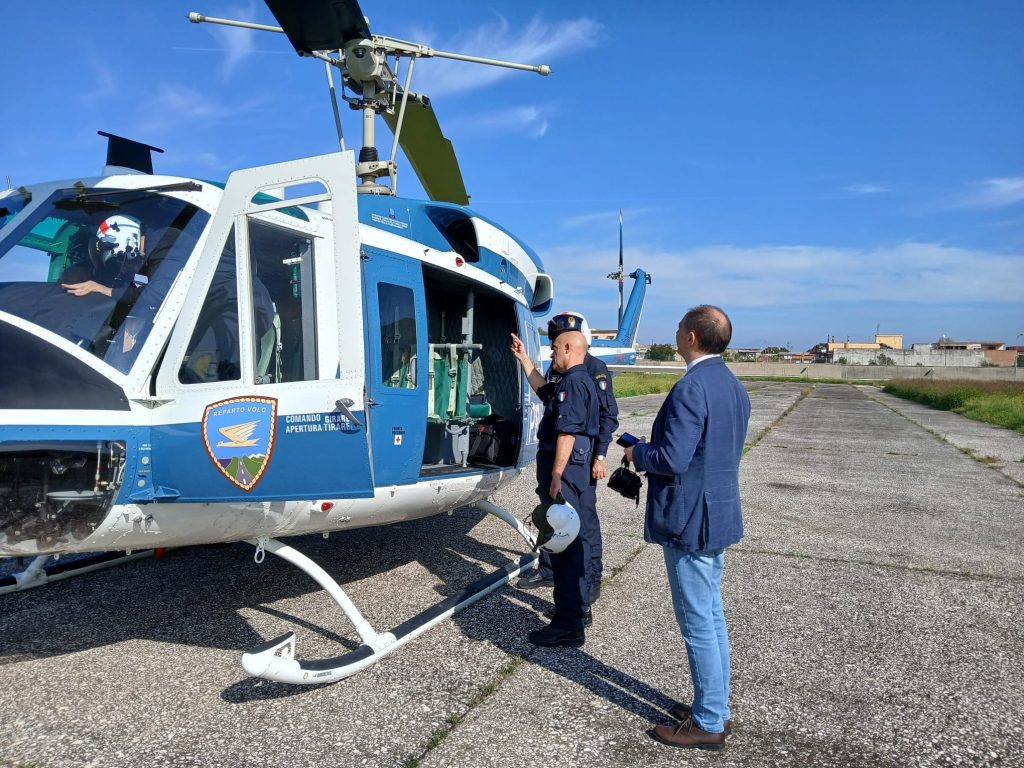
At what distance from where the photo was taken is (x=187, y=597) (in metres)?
4.77

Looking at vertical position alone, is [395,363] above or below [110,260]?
below

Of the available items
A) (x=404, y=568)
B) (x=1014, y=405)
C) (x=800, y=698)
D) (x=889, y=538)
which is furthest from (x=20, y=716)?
(x=1014, y=405)

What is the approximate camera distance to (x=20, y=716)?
10.5 ft

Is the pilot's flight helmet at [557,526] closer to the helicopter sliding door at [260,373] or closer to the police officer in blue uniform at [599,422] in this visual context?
the police officer in blue uniform at [599,422]

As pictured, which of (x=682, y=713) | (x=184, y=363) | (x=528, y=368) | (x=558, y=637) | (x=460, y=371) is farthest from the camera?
(x=460, y=371)

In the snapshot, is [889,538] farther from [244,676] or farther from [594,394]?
[244,676]

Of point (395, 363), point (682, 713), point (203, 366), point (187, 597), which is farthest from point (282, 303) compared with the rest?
point (682, 713)

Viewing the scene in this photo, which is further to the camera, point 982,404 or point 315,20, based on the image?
point 982,404

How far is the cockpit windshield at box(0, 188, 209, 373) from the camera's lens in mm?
3188

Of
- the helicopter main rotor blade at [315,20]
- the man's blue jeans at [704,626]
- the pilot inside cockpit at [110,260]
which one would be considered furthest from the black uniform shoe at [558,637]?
the helicopter main rotor blade at [315,20]

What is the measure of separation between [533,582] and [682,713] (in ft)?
7.00

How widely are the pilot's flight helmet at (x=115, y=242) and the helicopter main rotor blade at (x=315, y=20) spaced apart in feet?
4.54

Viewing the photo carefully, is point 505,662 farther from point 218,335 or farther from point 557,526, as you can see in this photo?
point 218,335

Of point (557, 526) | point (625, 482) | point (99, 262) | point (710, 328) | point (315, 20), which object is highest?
point (315, 20)
